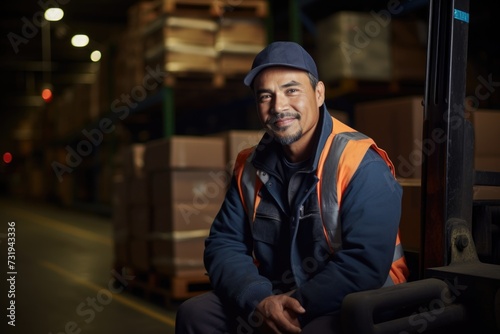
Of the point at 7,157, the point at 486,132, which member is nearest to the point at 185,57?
the point at 486,132

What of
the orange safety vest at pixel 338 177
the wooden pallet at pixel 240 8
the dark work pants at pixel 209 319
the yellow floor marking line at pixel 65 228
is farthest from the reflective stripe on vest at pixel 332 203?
the yellow floor marking line at pixel 65 228

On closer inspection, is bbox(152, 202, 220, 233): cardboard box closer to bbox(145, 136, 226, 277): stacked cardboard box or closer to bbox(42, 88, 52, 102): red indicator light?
bbox(145, 136, 226, 277): stacked cardboard box

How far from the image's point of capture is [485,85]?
5.18 meters

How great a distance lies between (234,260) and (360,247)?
520mm

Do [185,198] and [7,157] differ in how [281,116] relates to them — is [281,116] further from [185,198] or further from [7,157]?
[7,157]

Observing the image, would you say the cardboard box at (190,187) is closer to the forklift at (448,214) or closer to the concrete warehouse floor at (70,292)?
the concrete warehouse floor at (70,292)

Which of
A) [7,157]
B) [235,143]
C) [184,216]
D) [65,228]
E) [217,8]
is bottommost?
[65,228]

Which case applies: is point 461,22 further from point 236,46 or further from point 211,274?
point 236,46

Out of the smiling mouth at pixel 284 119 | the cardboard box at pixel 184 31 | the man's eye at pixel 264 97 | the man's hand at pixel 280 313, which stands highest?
the cardboard box at pixel 184 31

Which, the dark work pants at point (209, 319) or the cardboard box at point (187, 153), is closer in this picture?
the dark work pants at point (209, 319)

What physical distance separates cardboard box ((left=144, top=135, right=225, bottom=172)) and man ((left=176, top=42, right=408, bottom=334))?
8.47 ft

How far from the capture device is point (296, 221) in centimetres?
208

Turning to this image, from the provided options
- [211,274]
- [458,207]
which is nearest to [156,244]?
[211,274]

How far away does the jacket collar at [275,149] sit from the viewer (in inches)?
83.5
